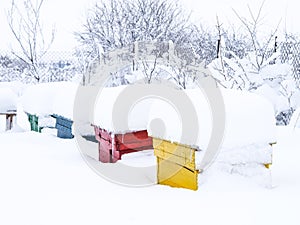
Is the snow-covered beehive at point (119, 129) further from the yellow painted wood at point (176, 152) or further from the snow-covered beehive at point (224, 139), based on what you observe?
the snow-covered beehive at point (224, 139)

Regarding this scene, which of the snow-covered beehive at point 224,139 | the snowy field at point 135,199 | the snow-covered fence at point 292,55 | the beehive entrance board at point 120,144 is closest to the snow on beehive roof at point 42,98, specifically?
the beehive entrance board at point 120,144

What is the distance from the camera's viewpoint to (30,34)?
38.2 feet

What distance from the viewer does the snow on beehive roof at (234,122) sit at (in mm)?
3117

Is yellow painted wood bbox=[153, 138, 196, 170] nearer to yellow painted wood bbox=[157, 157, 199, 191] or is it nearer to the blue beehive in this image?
yellow painted wood bbox=[157, 157, 199, 191]

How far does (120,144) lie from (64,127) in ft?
7.32

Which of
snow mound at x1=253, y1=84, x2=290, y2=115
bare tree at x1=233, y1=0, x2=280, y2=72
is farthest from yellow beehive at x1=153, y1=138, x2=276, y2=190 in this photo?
bare tree at x1=233, y1=0, x2=280, y2=72

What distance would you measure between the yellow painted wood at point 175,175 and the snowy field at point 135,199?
97 millimetres

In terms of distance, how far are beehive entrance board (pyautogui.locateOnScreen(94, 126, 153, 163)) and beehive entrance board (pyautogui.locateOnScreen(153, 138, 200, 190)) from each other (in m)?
0.68

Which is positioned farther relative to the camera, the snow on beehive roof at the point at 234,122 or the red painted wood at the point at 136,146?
the red painted wood at the point at 136,146

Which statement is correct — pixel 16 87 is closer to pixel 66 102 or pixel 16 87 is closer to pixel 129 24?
pixel 129 24

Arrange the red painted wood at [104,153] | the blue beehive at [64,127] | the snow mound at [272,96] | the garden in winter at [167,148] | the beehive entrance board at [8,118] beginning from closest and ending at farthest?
the garden in winter at [167,148] < the red painted wood at [104,153] < the blue beehive at [64,127] < the snow mound at [272,96] < the beehive entrance board at [8,118]

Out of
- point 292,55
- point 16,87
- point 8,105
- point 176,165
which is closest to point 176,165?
point 176,165

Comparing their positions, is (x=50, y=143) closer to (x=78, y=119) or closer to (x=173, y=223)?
(x=78, y=119)

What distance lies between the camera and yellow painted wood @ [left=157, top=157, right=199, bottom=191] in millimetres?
3143
